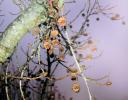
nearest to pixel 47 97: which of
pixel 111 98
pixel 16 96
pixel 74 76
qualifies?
pixel 16 96

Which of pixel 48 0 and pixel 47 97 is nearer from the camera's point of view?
pixel 48 0

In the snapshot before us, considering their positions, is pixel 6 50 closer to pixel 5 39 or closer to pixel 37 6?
pixel 5 39

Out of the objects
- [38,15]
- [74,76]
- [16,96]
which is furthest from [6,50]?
[16,96]

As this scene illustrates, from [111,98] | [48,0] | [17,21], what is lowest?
[17,21]

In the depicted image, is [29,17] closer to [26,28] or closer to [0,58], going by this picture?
[26,28]

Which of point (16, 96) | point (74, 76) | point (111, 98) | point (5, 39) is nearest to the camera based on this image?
point (5, 39)

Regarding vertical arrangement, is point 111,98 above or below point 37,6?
above

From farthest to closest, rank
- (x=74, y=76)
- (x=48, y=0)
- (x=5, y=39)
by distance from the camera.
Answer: (x=74, y=76), (x=48, y=0), (x=5, y=39)
